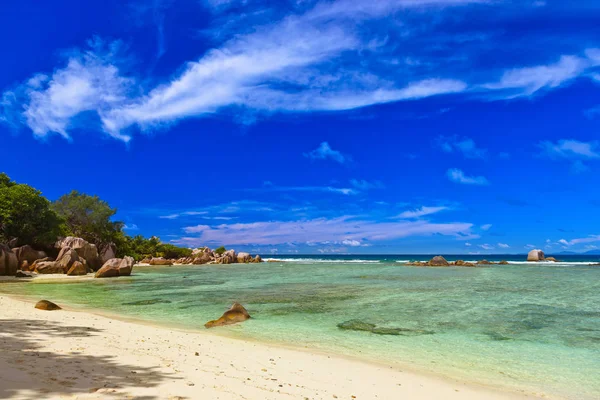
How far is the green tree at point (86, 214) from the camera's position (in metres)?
68.8

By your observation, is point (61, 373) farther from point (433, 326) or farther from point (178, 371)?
point (433, 326)

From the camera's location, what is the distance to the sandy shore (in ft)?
20.1

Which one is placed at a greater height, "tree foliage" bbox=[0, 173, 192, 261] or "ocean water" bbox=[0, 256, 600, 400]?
"tree foliage" bbox=[0, 173, 192, 261]

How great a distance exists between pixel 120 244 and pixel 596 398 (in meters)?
81.8

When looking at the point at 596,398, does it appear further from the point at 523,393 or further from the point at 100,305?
the point at 100,305

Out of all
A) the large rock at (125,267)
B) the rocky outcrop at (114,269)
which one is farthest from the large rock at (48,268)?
the large rock at (125,267)

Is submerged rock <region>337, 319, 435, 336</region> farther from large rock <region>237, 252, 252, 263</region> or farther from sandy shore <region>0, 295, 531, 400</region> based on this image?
large rock <region>237, 252, 252, 263</region>

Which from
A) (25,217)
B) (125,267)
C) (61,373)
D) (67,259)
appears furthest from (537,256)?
(61,373)

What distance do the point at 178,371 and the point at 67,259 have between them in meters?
43.5

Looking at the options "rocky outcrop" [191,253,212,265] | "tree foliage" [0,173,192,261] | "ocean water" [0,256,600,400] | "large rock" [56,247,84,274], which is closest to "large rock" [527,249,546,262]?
"rocky outcrop" [191,253,212,265]

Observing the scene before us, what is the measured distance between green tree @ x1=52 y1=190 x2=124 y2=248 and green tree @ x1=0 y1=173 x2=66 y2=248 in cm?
2104

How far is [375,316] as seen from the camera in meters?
17.5

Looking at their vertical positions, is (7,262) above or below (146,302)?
above

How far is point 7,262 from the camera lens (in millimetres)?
37125
